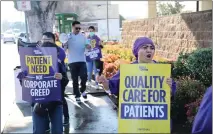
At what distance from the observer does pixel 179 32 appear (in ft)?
32.4

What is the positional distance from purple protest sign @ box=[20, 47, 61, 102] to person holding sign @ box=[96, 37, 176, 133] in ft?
3.75

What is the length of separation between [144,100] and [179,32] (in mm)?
7306

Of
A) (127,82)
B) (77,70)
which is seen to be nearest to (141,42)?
(127,82)

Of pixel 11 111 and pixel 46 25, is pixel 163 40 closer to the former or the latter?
pixel 46 25

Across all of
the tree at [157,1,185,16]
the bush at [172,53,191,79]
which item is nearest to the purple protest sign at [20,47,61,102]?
the bush at [172,53,191,79]

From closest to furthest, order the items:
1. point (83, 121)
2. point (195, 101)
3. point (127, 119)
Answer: point (127, 119) → point (195, 101) → point (83, 121)

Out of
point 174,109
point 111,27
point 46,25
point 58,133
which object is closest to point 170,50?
point 46,25

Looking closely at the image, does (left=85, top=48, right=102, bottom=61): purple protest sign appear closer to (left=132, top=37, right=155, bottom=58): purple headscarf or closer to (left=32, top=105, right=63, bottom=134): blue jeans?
(left=32, top=105, right=63, bottom=134): blue jeans

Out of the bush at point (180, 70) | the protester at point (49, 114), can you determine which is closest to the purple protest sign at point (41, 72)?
the protester at point (49, 114)

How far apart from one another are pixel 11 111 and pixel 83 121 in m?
1.70

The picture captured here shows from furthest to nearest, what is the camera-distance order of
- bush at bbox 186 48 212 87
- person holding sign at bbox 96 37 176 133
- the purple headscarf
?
1. bush at bbox 186 48 212 87
2. the purple headscarf
3. person holding sign at bbox 96 37 176 133

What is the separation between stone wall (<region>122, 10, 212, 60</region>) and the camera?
8422mm

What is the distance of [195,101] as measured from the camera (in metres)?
5.25

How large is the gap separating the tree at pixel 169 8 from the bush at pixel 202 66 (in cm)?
2668
